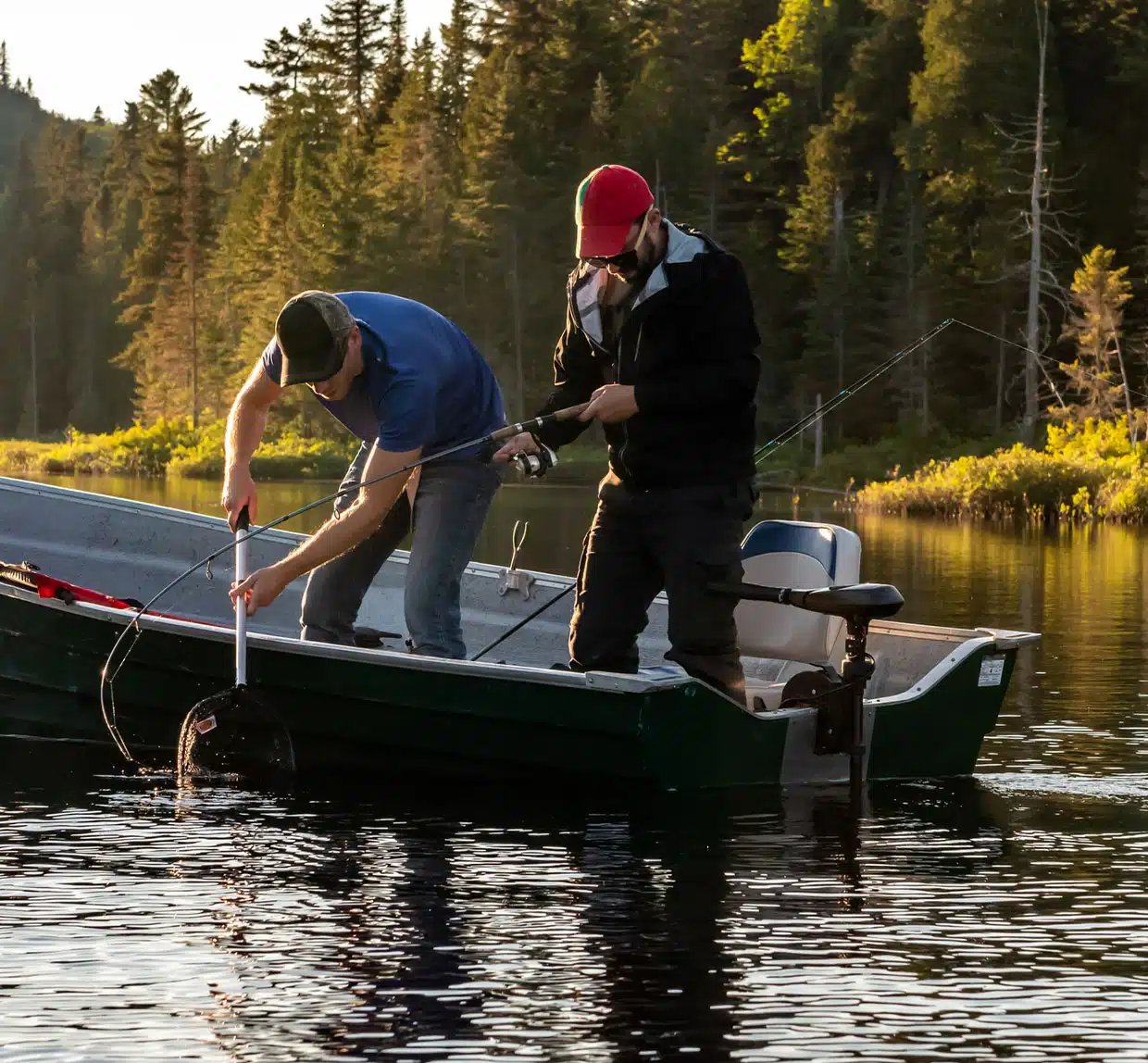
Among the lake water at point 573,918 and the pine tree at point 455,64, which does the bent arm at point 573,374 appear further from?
the pine tree at point 455,64

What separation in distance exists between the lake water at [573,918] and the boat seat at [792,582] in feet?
→ 2.29

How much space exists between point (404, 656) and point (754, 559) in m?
1.70

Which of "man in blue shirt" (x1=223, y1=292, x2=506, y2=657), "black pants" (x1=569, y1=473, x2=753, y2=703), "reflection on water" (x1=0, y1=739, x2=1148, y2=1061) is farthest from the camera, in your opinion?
"man in blue shirt" (x1=223, y1=292, x2=506, y2=657)

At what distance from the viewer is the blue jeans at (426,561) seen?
7918 millimetres

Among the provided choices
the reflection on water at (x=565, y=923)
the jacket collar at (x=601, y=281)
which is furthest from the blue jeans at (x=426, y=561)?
the jacket collar at (x=601, y=281)

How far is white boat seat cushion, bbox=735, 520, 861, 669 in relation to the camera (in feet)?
27.8

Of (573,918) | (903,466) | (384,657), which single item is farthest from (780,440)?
(903,466)

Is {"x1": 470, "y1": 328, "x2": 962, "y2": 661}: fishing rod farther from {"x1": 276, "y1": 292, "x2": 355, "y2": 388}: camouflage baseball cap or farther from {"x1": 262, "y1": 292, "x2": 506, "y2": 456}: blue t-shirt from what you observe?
{"x1": 276, "y1": 292, "x2": 355, "y2": 388}: camouflage baseball cap

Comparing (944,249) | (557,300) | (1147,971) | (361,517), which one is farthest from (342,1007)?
(557,300)

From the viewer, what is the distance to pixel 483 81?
69500mm

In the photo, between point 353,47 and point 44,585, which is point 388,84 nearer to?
point 353,47

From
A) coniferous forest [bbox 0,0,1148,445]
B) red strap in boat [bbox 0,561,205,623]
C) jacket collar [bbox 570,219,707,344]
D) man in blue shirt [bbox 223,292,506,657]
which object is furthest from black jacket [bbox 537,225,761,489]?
coniferous forest [bbox 0,0,1148,445]

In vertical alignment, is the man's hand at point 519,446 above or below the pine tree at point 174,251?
below

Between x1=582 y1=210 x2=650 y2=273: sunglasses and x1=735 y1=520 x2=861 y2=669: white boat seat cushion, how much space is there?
1.79 m
